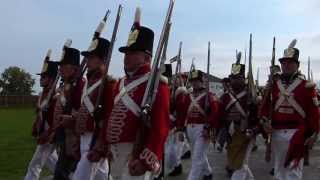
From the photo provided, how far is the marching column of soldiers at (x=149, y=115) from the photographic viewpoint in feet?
19.1

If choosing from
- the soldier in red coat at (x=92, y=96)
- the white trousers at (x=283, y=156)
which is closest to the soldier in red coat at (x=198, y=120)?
A: the white trousers at (x=283, y=156)

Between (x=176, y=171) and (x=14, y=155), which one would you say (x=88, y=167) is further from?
(x=14, y=155)

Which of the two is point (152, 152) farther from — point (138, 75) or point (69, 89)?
point (69, 89)

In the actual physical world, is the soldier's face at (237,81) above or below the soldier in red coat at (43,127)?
above

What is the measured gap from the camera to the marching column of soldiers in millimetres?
5828

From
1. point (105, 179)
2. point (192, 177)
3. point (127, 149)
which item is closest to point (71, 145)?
point (105, 179)

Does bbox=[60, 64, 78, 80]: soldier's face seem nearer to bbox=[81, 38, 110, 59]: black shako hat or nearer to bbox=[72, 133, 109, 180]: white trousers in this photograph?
bbox=[81, 38, 110, 59]: black shako hat

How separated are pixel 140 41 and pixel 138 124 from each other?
816 millimetres

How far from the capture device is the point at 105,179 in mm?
7656

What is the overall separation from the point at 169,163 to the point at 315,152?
20.8 feet

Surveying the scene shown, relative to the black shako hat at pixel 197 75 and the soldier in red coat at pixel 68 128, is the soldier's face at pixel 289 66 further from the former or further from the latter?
the black shako hat at pixel 197 75

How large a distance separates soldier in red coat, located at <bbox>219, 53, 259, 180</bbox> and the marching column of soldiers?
17 millimetres

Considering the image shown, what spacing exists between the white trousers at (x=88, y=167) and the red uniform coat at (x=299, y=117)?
8.40ft

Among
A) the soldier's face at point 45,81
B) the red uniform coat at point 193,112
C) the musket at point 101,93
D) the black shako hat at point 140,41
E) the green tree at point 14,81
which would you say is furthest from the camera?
the green tree at point 14,81
